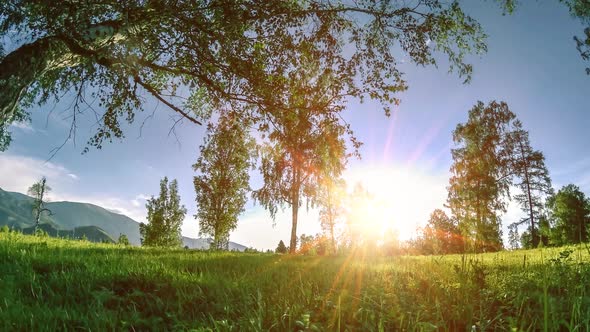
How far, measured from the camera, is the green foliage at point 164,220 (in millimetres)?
48844

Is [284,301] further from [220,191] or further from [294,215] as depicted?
[220,191]

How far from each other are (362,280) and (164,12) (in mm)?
6552

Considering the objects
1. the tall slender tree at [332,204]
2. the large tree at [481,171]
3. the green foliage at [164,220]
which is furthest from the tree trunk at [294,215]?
the green foliage at [164,220]

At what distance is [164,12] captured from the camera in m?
6.68

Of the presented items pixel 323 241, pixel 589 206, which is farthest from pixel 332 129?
pixel 589 206

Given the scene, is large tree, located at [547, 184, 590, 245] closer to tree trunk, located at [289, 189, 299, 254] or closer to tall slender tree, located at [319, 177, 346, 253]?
tall slender tree, located at [319, 177, 346, 253]

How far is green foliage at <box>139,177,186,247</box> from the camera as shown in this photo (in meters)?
48.8

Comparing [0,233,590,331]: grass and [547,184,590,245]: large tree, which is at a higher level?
[547,184,590,245]: large tree

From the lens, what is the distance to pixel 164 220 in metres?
51.1

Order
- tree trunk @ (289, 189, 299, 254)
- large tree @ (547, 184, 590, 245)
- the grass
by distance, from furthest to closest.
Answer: large tree @ (547, 184, 590, 245), tree trunk @ (289, 189, 299, 254), the grass

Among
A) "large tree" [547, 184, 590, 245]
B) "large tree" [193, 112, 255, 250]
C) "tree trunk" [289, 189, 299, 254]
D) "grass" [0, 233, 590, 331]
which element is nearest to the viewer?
"grass" [0, 233, 590, 331]

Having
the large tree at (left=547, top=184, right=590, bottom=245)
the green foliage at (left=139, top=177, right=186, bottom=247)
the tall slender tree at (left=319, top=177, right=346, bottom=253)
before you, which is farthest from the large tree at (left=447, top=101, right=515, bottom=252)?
the green foliage at (left=139, top=177, right=186, bottom=247)

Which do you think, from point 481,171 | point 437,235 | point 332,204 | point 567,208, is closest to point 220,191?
point 332,204

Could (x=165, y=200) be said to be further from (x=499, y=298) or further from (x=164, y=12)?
(x=499, y=298)
